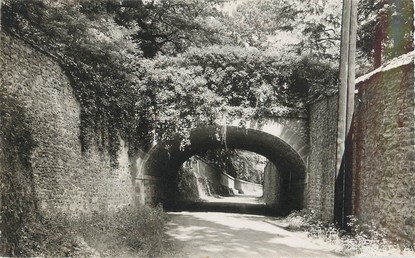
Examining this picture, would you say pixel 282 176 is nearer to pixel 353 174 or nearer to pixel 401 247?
pixel 353 174

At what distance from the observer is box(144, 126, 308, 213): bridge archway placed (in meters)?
13.9

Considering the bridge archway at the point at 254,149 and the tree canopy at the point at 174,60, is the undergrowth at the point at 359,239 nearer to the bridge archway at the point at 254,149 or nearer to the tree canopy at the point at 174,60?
the bridge archway at the point at 254,149

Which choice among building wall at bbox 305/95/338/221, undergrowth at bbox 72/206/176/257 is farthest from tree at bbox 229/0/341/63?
undergrowth at bbox 72/206/176/257

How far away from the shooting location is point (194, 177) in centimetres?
2578

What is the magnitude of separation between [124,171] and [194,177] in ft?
42.9

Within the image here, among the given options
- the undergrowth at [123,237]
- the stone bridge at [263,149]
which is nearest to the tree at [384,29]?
the stone bridge at [263,149]

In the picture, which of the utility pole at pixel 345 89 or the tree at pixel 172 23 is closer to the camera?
the utility pole at pixel 345 89

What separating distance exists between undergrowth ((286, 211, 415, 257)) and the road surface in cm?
27

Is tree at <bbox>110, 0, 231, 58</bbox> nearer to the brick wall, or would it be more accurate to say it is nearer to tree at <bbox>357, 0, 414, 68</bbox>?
tree at <bbox>357, 0, 414, 68</bbox>

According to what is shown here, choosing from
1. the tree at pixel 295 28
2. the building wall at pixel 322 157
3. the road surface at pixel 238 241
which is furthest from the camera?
the tree at pixel 295 28

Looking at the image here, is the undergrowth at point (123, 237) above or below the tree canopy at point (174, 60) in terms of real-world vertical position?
below

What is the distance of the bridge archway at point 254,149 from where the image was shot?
13.9m

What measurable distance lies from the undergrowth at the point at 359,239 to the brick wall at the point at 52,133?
17.6 ft

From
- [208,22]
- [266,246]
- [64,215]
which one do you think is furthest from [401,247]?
[208,22]
